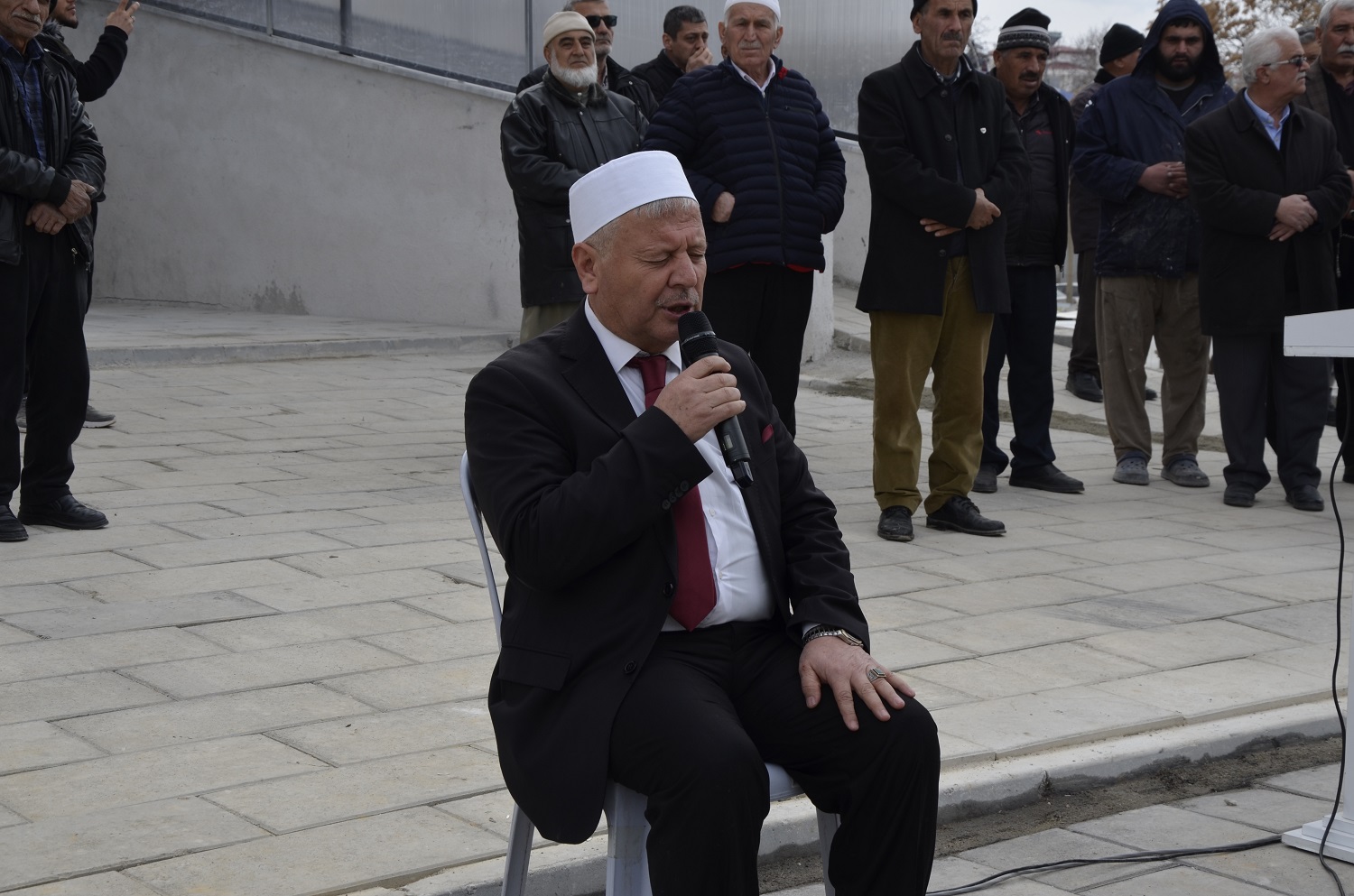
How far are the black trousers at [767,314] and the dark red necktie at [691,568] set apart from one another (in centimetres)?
382

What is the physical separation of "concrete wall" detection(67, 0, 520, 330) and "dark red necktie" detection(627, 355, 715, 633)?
10.2 meters

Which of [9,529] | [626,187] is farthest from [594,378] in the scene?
[9,529]

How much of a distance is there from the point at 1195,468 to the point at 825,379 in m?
3.82

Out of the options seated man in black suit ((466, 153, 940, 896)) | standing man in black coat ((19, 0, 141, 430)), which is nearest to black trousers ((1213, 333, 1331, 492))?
seated man in black suit ((466, 153, 940, 896))

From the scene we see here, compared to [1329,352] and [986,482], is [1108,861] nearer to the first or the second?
[1329,352]

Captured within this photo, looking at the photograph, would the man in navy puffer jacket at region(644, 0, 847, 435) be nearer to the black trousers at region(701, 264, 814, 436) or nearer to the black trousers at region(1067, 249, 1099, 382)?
the black trousers at region(701, 264, 814, 436)

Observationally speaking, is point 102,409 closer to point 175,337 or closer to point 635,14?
point 175,337

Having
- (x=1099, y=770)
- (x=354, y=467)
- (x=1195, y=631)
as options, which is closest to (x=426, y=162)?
(x=354, y=467)

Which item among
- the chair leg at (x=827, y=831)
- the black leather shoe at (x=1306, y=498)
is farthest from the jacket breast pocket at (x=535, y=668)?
the black leather shoe at (x=1306, y=498)

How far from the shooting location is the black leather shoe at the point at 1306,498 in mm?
8008

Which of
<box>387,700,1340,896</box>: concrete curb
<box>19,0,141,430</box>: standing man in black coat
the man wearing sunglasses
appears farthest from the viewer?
the man wearing sunglasses

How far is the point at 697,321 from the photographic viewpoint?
3.08 metres

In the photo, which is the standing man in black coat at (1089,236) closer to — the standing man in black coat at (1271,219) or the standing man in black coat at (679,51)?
the standing man in black coat at (1271,219)

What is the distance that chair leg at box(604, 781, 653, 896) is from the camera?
286cm
